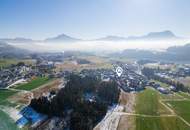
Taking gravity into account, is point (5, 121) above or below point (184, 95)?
below

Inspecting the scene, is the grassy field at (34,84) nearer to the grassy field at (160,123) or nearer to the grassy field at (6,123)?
the grassy field at (6,123)

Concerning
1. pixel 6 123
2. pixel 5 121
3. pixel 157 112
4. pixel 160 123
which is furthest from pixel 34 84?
pixel 160 123

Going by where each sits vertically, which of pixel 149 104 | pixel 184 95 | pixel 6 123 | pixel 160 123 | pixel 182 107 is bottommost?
pixel 6 123

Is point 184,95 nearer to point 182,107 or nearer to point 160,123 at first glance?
point 182,107

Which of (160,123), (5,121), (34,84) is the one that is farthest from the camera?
(34,84)

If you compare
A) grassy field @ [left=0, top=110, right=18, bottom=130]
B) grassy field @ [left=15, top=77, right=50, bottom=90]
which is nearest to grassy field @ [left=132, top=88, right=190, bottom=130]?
grassy field @ [left=0, top=110, right=18, bottom=130]
